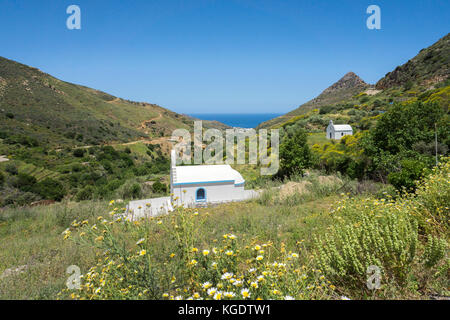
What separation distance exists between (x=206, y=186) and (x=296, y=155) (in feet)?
27.1

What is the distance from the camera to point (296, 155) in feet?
55.8

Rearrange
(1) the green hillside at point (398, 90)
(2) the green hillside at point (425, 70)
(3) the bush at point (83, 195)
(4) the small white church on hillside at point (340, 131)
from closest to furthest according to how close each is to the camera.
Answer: (3) the bush at point (83, 195) → (4) the small white church on hillside at point (340, 131) → (1) the green hillside at point (398, 90) → (2) the green hillside at point (425, 70)

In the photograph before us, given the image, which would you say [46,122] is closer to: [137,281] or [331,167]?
[331,167]

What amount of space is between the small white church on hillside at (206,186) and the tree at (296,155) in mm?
5889

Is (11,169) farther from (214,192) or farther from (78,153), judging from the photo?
(214,192)

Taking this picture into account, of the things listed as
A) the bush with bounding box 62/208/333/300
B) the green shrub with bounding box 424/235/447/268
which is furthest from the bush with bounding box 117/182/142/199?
the green shrub with bounding box 424/235/447/268

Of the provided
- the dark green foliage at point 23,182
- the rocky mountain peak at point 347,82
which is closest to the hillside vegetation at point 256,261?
the dark green foliage at point 23,182

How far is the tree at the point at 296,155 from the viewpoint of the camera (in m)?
16.9

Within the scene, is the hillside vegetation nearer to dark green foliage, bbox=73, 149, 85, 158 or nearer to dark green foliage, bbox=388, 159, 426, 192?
dark green foliage, bbox=388, 159, 426, 192

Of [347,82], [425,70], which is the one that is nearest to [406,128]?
[425,70]

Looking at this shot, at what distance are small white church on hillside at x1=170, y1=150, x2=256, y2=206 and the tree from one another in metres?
5.89

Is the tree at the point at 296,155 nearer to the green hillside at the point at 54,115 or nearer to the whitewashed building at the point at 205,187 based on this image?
the whitewashed building at the point at 205,187
